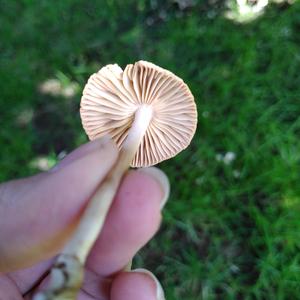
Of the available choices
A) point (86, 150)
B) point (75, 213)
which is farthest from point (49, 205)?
point (86, 150)

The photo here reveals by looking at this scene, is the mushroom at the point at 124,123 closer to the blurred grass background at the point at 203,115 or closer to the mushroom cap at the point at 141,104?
the mushroom cap at the point at 141,104

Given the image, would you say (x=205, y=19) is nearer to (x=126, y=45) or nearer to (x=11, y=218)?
(x=126, y=45)

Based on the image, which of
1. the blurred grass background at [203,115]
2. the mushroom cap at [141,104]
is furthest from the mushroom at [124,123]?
the blurred grass background at [203,115]

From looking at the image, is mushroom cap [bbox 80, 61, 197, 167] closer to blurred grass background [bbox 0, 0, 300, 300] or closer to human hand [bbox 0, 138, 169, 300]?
human hand [bbox 0, 138, 169, 300]

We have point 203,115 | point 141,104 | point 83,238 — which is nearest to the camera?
point 83,238

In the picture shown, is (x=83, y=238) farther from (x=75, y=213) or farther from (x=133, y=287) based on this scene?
(x=133, y=287)

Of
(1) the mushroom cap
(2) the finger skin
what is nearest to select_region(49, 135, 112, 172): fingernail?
(1) the mushroom cap

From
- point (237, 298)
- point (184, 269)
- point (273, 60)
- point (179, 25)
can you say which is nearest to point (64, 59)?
point (179, 25)
